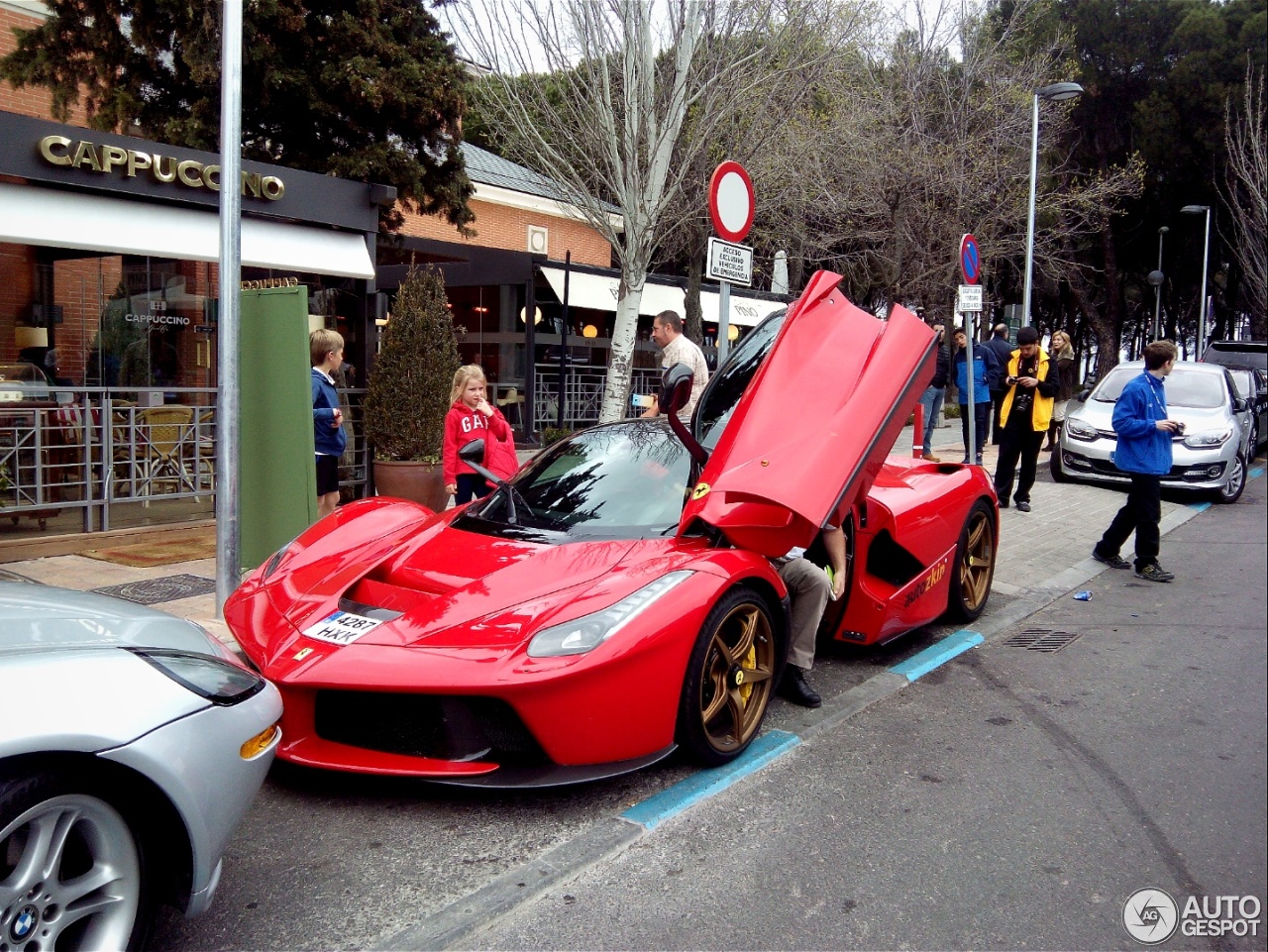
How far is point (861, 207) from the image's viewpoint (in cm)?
1834

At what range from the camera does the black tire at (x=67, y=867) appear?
2.10m

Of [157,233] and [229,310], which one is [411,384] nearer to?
[157,233]

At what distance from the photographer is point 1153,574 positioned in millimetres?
7445

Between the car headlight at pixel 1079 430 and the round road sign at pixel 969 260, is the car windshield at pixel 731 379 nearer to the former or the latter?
the round road sign at pixel 969 260

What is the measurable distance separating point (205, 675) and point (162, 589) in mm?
4342

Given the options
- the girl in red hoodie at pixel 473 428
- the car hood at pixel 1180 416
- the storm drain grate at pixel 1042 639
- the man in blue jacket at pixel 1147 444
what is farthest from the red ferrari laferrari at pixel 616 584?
the car hood at pixel 1180 416

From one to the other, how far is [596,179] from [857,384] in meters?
8.06

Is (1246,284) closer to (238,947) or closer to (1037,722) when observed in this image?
(1037,722)

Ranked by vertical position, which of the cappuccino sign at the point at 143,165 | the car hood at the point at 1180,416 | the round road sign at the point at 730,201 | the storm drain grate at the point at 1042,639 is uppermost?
the cappuccino sign at the point at 143,165

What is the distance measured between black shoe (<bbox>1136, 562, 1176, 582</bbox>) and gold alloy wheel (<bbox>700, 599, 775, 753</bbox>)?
4736 mm

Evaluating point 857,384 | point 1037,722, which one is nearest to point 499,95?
point 857,384

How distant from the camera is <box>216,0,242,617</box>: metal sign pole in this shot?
18.0 feet

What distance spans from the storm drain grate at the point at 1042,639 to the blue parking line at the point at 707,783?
7.29 feet

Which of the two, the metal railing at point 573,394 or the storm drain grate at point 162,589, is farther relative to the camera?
the metal railing at point 573,394
